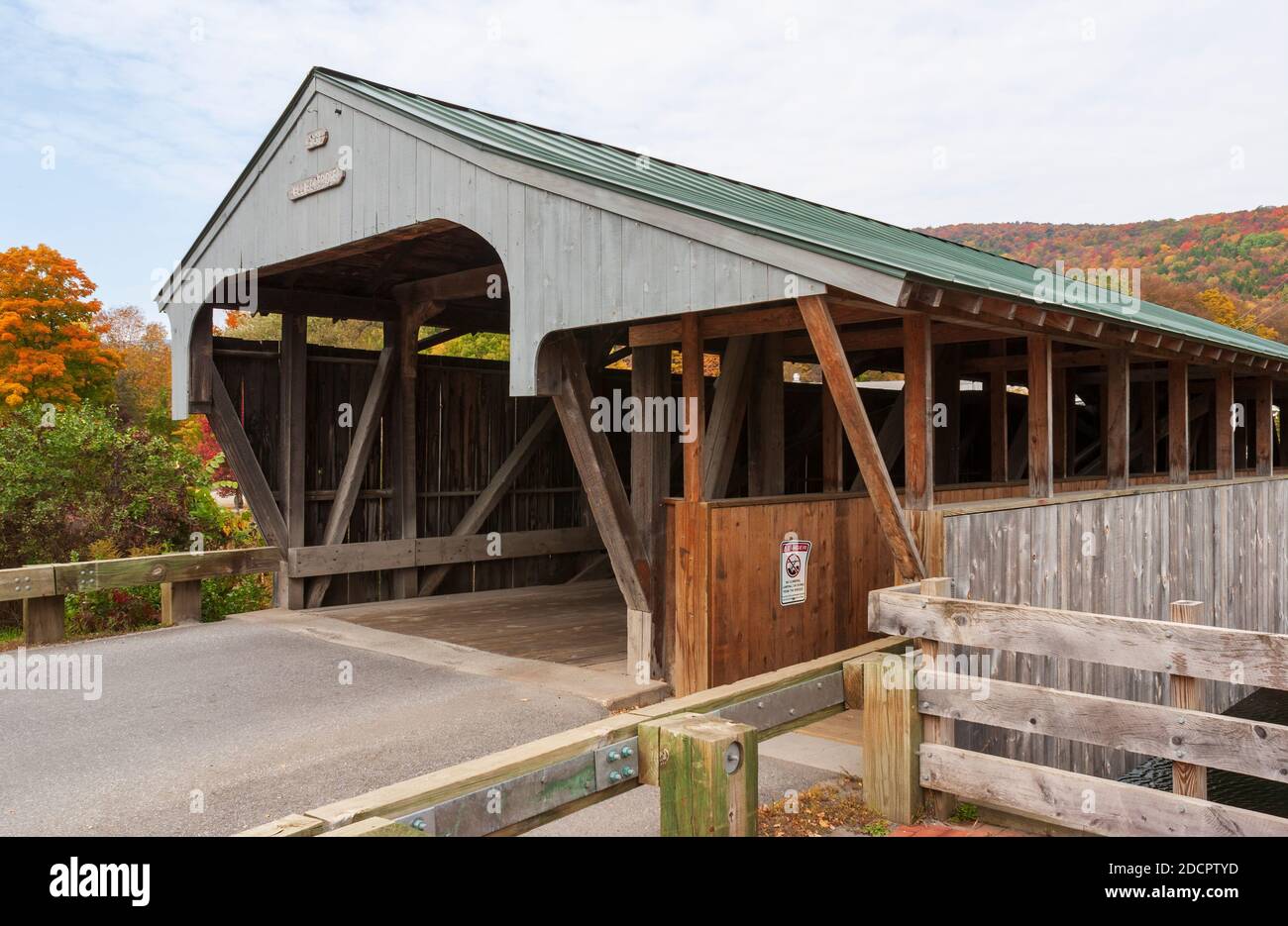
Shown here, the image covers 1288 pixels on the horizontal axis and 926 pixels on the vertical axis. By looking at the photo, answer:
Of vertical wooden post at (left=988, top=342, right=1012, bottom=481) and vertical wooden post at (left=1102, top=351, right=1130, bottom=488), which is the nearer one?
vertical wooden post at (left=1102, top=351, right=1130, bottom=488)

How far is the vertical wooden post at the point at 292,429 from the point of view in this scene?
11336 millimetres

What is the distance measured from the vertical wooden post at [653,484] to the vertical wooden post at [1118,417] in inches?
158

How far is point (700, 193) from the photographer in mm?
8555

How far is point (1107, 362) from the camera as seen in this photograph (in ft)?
30.0

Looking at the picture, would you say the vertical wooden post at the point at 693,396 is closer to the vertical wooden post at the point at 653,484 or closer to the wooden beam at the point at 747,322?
the wooden beam at the point at 747,322

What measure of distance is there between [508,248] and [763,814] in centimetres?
460

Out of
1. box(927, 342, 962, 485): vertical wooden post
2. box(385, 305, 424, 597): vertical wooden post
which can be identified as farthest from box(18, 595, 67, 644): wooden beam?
box(927, 342, 962, 485): vertical wooden post

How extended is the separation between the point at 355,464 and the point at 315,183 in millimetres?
3335

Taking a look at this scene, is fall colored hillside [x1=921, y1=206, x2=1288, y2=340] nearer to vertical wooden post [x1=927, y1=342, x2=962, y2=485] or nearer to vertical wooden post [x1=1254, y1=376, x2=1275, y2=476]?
vertical wooden post [x1=1254, y1=376, x2=1275, y2=476]

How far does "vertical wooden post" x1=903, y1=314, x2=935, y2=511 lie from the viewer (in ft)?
20.7

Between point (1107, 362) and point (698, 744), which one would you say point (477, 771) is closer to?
point (698, 744)

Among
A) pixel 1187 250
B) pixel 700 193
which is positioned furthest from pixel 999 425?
pixel 1187 250

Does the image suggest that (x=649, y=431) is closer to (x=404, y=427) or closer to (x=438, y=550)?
(x=404, y=427)

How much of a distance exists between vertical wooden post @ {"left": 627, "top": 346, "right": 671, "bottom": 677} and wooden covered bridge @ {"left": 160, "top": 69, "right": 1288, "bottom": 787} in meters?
0.03
